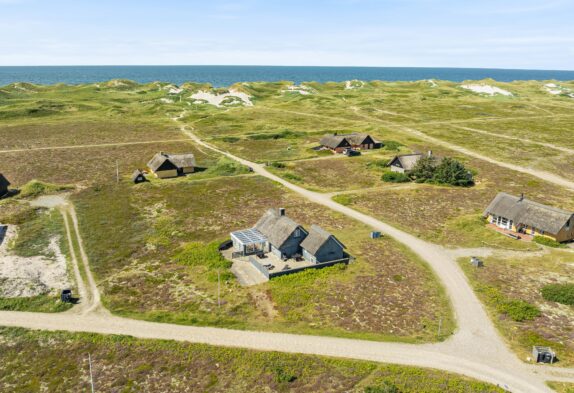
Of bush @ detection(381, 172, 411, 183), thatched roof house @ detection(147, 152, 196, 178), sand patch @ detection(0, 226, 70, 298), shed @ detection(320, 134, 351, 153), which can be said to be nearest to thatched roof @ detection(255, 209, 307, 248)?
sand patch @ detection(0, 226, 70, 298)

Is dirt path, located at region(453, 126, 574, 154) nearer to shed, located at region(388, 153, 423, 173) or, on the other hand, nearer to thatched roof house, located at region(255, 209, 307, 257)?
shed, located at region(388, 153, 423, 173)

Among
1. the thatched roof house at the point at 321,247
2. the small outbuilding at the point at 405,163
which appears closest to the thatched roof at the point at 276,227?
the thatched roof house at the point at 321,247

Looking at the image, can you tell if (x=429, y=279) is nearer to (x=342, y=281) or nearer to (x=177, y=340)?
(x=342, y=281)

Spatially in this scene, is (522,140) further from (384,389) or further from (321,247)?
(384,389)

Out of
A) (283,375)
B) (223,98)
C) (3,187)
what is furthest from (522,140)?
(223,98)

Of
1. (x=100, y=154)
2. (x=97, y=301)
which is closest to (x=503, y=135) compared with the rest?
(x=100, y=154)

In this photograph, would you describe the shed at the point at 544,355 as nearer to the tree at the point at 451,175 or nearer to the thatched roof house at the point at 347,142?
the tree at the point at 451,175
